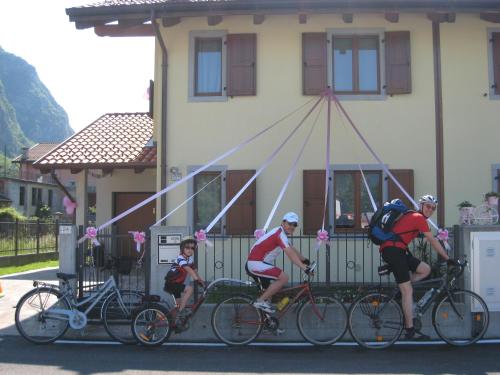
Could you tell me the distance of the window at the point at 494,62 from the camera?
1132 cm

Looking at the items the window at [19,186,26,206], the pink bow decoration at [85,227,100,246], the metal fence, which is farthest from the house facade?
the window at [19,186,26,206]

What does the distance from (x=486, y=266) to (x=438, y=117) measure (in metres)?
4.19

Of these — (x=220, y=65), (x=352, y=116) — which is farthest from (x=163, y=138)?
(x=352, y=116)

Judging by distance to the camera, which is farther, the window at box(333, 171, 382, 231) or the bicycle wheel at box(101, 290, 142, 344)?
the window at box(333, 171, 382, 231)

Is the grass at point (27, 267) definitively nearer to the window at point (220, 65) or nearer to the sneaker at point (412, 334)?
the window at point (220, 65)

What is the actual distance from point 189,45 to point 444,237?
21.4 feet

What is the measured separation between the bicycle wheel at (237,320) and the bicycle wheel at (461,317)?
2.36 meters

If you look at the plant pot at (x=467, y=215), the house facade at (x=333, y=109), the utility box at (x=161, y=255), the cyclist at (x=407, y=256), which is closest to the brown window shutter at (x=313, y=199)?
the house facade at (x=333, y=109)

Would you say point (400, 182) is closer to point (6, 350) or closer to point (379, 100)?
point (379, 100)

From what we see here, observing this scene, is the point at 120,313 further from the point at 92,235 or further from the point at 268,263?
the point at 268,263

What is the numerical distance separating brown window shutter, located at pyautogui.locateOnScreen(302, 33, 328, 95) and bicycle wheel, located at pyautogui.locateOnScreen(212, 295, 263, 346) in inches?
216

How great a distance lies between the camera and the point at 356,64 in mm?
11492

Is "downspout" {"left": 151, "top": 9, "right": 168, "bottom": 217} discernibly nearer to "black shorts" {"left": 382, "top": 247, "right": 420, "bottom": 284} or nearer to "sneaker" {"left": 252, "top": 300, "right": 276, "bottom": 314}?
"sneaker" {"left": 252, "top": 300, "right": 276, "bottom": 314}

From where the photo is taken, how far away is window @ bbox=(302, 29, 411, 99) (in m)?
11.3
